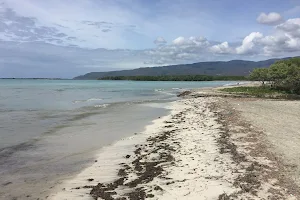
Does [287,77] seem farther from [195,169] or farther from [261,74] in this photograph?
[195,169]

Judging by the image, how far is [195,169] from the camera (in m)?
8.92

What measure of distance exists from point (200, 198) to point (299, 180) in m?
2.96

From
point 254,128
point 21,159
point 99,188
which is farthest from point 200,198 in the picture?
point 254,128

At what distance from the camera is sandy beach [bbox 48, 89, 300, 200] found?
726 centimetres

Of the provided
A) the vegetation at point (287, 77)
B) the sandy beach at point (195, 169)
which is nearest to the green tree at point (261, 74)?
the vegetation at point (287, 77)

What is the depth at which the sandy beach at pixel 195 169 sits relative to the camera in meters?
7.26

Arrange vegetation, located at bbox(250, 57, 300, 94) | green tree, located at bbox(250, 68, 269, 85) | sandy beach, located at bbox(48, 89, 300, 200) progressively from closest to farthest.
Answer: sandy beach, located at bbox(48, 89, 300, 200) < vegetation, located at bbox(250, 57, 300, 94) < green tree, located at bbox(250, 68, 269, 85)

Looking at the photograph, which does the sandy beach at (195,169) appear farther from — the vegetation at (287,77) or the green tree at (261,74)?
the green tree at (261,74)

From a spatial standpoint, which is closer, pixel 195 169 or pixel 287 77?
pixel 195 169

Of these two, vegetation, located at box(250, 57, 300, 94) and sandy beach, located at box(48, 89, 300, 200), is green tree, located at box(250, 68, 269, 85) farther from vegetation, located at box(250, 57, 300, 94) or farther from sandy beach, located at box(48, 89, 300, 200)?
sandy beach, located at box(48, 89, 300, 200)

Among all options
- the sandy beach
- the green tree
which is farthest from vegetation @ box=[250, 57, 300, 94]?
the sandy beach

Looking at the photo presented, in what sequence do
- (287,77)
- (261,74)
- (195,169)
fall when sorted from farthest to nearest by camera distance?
1. (261,74)
2. (287,77)
3. (195,169)

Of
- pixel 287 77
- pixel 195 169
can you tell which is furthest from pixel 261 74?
pixel 195 169

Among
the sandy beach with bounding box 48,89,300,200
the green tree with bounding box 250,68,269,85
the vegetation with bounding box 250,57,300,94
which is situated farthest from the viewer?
the green tree with bounding box 250,68,269,85
